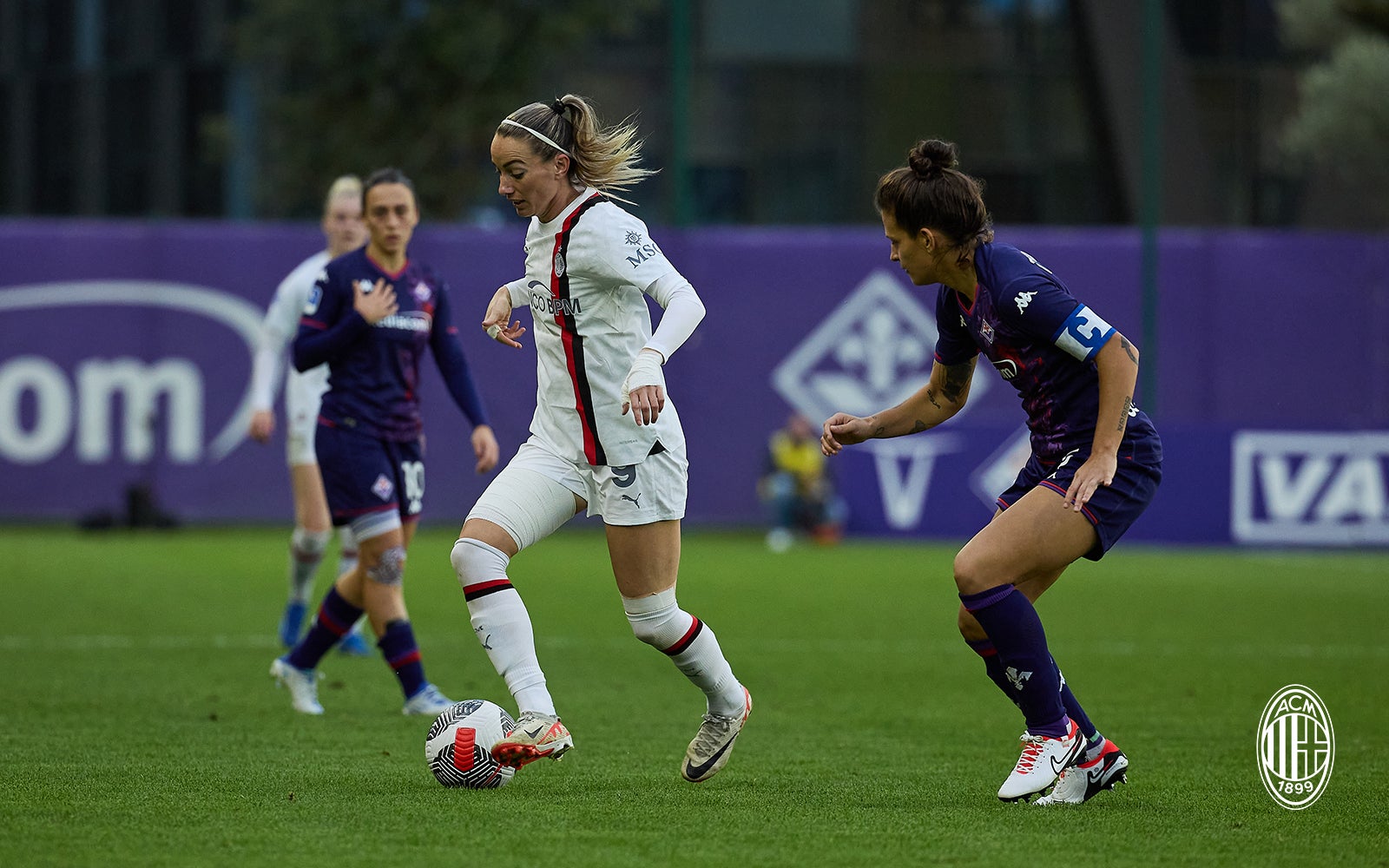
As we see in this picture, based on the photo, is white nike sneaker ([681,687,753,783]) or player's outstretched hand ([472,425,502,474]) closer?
white nike sneaker ([681,687,753,783])

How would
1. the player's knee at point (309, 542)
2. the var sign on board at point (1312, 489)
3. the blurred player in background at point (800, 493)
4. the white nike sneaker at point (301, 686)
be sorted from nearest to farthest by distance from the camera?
the white nike sneaker at point (301, 686), the player's knee at point (309, 542), the var sign on board at point (1312, 489), the blurred player in background at point (800, 493)

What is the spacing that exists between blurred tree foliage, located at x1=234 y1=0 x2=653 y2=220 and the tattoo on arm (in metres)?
16.1

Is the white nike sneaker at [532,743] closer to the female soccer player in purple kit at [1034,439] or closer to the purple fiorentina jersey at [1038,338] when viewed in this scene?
the female soccer player in purple kit at [1034,439]

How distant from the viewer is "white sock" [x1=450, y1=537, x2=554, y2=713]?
5492 mm

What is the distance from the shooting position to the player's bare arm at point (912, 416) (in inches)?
226

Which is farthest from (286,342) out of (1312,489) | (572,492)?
(1312,489)

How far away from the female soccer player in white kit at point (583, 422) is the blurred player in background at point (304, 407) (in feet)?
10.8

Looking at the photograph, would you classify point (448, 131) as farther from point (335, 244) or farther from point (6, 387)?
point (335, 244)

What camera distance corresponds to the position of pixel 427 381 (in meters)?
18.0

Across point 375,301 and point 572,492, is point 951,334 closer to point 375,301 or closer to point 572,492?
point 572,492

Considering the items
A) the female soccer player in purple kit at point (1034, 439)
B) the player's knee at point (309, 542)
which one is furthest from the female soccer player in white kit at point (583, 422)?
the player's knee at point (309, 542)

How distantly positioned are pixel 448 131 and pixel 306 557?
1437 centimetres

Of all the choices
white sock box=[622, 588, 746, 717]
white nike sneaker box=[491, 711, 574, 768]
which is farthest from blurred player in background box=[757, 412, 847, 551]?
white nike sneaker box=[491, 711, 574, 768]

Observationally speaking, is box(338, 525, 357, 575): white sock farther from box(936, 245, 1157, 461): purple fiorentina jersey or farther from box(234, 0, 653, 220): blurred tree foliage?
box(234, 0, 653, 220): blurred tree foliage
